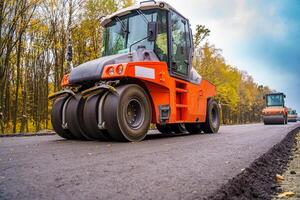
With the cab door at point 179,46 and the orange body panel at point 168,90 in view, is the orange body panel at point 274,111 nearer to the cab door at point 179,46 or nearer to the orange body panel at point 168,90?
the orange body panel at point 168,90

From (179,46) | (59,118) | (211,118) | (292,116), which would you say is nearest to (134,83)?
(59,118)

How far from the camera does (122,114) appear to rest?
6.08 metres

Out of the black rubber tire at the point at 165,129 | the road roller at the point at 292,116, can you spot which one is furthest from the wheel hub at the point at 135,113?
the road roller at the point at 292,116

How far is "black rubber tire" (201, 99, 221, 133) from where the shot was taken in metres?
10.0

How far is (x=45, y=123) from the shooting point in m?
26.0

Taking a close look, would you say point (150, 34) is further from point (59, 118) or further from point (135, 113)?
point (59, 118)

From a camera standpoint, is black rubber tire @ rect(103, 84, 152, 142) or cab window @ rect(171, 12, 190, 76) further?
cab window @ rect(171, 12, 190, 76)

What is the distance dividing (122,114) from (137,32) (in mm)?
2313

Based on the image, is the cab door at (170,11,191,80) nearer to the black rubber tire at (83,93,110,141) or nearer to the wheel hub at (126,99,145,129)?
the wheel hub at (126,99,145,129)

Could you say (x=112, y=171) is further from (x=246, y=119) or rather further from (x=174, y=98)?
(x=246, y=119)

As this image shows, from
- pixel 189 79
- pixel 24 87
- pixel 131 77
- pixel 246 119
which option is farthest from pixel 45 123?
pixel 246 119

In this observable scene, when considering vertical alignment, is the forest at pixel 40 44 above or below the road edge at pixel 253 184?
above

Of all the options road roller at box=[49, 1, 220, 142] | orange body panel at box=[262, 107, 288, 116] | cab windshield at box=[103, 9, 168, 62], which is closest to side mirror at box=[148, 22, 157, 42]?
road roller at box=[49, 1, 220, 142]

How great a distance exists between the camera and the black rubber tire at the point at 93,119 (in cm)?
623
